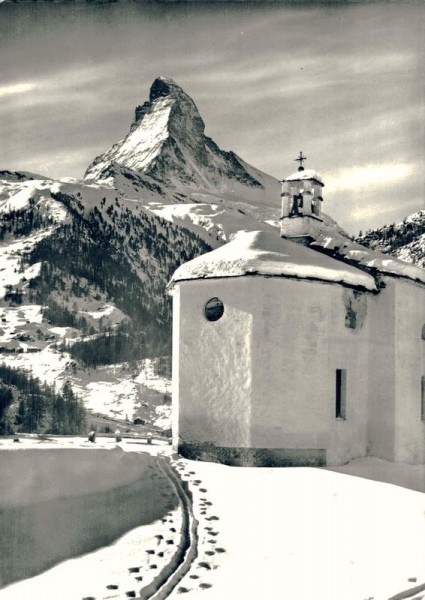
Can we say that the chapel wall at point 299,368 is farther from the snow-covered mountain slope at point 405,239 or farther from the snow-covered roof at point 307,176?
the snow-covered mountain slope at point 405,239

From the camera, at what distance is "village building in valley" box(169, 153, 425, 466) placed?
19.1 meters

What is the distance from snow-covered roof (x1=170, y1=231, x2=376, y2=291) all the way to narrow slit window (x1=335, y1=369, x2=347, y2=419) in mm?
2018

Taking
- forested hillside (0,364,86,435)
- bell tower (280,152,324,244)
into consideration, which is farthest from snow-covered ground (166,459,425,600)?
forested hillside (0,364,86,435)

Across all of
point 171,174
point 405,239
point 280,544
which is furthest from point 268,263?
point 171,174

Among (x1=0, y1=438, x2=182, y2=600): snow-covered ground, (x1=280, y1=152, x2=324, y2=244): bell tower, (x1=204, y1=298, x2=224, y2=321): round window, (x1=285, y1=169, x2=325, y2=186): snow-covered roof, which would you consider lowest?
(x1=0, y1=438, x2=182, y2=600): snow-covered ground

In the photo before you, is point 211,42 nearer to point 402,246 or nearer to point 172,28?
point 172,28

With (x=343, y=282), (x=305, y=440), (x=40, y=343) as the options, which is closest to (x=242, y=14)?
(x=343, y=282)

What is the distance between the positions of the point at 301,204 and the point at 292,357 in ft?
17.7

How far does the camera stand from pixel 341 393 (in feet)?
66.4

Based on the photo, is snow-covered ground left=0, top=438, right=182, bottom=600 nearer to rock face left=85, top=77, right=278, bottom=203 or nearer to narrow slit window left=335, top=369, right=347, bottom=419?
narrow slit window left=335, top=369, right=347, bottom=419

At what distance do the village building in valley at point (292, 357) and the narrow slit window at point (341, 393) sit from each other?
0.03m

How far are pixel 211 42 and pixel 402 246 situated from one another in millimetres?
27248

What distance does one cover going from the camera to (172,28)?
14.5 m

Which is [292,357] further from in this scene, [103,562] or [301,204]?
[103,562]
